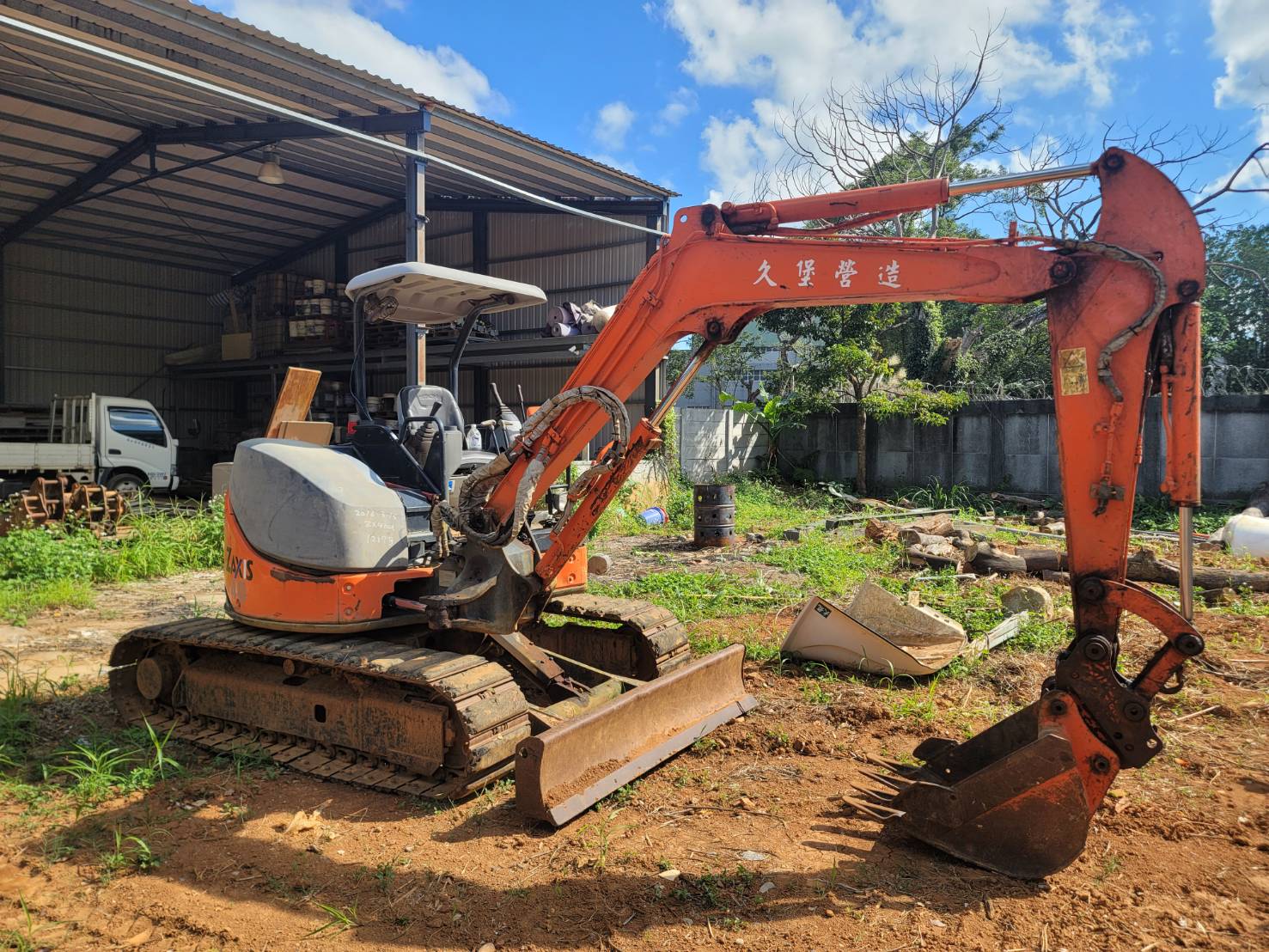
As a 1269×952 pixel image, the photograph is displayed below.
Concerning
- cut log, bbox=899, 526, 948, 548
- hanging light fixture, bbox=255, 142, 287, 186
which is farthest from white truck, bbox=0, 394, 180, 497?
cut log, bbox=899, 526, 948, 548

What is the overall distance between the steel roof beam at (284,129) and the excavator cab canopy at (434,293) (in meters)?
7.32

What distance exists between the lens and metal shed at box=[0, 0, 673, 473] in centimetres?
1144

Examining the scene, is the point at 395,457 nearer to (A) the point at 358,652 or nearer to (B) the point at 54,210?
(A) the point at 358,652

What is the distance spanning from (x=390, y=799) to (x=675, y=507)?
1037 centimetres

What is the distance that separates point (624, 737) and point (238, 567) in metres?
2.32

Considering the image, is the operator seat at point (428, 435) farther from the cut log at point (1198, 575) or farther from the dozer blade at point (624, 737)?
the cut log at point (1198, 575)

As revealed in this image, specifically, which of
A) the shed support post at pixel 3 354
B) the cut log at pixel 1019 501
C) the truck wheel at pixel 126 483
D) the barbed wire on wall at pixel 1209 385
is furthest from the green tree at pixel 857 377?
the shed support post at pixel 3 354

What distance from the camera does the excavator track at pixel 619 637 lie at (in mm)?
5102

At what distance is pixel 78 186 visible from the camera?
1717 centimetres

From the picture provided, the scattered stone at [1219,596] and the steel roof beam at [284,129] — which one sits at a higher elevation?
the steel roof beam at [284,129]

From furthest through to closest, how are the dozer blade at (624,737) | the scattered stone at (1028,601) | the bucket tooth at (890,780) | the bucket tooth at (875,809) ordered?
the scattered stone at (1028,601)
the bucket tooth at (890,780)
the dozer blade at (624,737)
the bucket tooth at (875,809)

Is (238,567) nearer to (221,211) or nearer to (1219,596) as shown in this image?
(1219,596)

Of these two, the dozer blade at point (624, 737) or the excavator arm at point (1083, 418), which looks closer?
the excavator arm at point (1083, 418)

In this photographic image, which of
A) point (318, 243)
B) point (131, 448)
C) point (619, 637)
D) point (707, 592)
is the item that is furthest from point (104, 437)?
point (619, 637)
